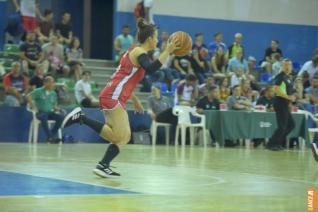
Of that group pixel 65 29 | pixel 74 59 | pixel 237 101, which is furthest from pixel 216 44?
pixel 74 59

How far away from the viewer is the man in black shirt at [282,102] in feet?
59.7

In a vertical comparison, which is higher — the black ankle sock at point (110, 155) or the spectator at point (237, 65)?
the spectator at point (237, 65)

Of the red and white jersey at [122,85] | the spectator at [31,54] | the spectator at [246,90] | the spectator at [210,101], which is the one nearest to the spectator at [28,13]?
the spectator at [31,54]

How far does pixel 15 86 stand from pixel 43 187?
12.3 meters

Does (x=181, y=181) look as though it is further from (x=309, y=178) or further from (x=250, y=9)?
(x=250, y=9)

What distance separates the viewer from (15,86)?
19.8 m

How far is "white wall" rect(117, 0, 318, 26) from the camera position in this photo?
2698 centimetres

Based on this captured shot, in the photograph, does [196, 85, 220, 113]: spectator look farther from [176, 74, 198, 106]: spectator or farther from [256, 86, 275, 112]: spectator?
[256, 86, 275, 112]: spectator

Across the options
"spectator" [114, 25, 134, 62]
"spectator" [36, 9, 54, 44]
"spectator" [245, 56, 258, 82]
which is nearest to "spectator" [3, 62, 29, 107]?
"spectator" [36, 9, 54, 44]

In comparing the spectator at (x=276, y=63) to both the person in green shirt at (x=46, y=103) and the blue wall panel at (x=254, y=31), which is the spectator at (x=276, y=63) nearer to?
the blue wall panel at (x=254, y=31)

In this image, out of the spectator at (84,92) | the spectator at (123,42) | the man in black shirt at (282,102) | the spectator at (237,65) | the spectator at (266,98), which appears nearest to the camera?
the man in black shirt at (282,102)

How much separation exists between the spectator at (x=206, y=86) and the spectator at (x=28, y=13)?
542cm

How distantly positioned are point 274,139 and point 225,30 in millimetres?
9795

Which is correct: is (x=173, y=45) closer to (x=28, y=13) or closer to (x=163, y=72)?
(x=163, y=72)
